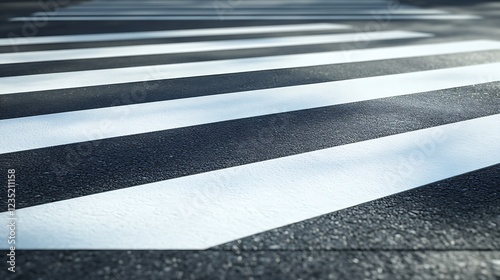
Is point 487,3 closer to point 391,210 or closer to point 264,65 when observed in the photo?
point 264,65

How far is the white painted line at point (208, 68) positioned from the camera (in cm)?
368

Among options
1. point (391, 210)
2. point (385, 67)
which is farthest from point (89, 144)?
point (385, 67)

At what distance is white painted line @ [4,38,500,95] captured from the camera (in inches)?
145

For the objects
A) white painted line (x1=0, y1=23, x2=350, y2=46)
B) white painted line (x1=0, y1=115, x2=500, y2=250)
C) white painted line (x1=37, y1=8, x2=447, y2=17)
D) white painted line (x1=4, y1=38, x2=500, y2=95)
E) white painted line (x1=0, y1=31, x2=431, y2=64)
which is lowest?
white painted line (x1=0, y1=115, x2=500, y2=250)

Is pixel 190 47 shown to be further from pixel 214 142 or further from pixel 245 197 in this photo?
pixel 245 197

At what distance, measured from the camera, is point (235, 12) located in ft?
29.5

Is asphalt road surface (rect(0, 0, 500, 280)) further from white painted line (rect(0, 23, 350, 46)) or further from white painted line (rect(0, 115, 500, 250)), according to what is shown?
white painted line (rect(0, 23, 350, 46))

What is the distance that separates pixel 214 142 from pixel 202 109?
23.9 inches

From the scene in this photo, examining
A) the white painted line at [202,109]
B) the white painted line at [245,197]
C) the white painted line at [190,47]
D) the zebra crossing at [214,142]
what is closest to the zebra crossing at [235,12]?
the white painted line at [190,47]

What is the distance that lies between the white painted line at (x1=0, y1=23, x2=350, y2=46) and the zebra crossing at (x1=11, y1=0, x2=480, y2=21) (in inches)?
45.9

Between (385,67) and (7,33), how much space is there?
4743 millimetres

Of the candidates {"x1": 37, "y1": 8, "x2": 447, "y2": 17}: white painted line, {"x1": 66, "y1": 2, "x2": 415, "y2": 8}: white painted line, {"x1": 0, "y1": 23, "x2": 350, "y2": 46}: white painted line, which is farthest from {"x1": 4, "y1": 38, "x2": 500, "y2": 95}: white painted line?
{"x1": 66, "y1": 2, "x2": 415, "y2": 8}: white painted line

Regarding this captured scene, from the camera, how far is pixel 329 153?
2.40 m

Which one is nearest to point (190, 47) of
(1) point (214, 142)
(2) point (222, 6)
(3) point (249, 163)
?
(1) point (214, 142)
